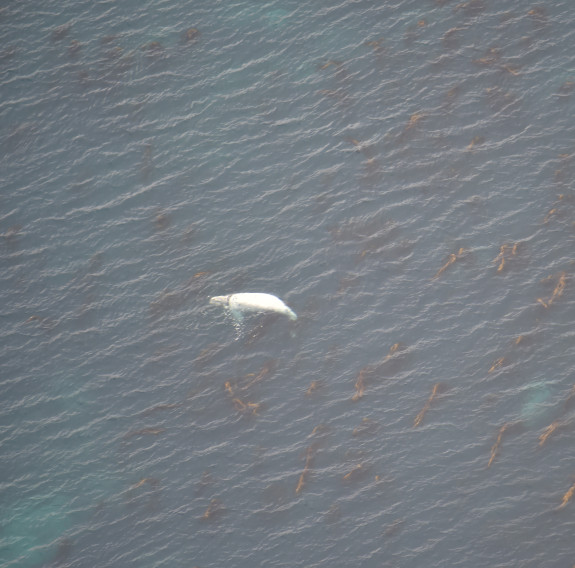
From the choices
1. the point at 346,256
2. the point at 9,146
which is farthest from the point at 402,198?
the point at 9,146

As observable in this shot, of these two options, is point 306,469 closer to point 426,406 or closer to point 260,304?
point 426,406

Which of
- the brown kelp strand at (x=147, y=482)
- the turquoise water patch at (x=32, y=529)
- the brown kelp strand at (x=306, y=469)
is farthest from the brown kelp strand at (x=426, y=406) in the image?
the turquoise water patch at (x=32, y=529)

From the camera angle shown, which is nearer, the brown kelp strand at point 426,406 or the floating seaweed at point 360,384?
the brown kelp strand at point 426,406

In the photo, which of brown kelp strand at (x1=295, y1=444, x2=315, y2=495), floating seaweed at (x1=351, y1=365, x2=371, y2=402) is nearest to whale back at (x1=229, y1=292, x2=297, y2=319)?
floating seaweed at (x1=351, y1=365, x2=371, y2=402)

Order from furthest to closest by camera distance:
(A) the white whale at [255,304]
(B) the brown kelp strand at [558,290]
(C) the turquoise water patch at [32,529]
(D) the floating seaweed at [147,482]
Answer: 1. (A) the white whale at [255,304]
2. (B) the brown kelp strand at [558,290]
3. (D) the floating seaweed at [147,482]
4. (C) the turquoise water patch at [32,529]

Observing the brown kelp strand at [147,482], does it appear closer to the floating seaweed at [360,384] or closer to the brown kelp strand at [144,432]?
the brown kelp strand at [144,432]

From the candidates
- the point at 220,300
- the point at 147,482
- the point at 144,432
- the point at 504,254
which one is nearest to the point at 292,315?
the point at 220,300

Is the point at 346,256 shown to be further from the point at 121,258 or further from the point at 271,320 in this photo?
the point at 121,258
